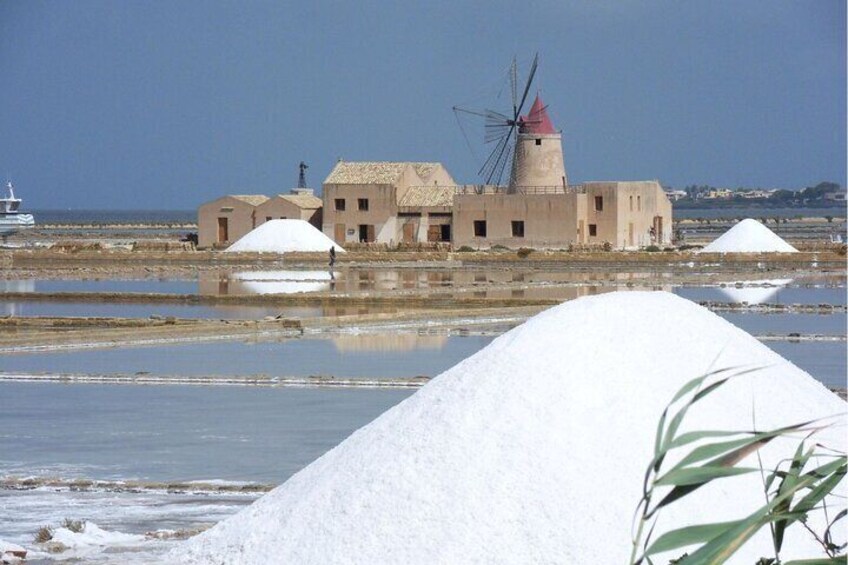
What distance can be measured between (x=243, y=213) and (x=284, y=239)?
2.95 m

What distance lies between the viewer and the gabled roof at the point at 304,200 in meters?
29.0

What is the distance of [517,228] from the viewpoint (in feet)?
90.6

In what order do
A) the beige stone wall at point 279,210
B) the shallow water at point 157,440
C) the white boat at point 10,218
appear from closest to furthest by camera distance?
→ the shallow water at point 157,440 < the beige stone wall at point 279,210 < the white boat at point 10,218

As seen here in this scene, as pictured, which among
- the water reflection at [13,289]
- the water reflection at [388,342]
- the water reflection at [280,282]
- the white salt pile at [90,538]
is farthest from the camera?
the water reflection at [280,282]

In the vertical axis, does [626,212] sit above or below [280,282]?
above

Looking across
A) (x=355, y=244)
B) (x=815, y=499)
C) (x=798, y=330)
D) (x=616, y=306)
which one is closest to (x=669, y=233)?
(x=355, y=244)

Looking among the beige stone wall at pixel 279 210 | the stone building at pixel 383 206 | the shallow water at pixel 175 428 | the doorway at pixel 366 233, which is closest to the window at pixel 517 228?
the stone building at pixel 383 206

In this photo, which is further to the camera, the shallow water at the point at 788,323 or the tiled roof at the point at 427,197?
the tiled roof at the point at 427,197

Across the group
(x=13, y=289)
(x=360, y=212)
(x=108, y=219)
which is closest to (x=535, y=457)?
(x=13, y=289)

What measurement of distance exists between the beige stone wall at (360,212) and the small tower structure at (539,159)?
94.5 inches

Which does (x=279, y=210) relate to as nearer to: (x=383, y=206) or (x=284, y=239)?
(x=383, y=206)

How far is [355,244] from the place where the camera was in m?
27.6

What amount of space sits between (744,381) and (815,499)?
2906mm

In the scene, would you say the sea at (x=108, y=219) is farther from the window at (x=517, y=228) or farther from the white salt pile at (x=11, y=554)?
the white salt pile at (x=11, y=554)
